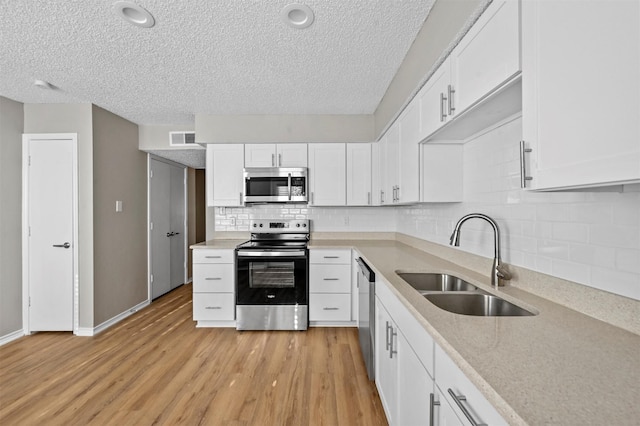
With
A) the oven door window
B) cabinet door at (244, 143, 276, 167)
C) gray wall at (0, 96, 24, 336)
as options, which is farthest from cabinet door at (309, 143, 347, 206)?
gray wall at (0, 96, 24, 336)

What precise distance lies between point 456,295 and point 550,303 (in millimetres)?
374

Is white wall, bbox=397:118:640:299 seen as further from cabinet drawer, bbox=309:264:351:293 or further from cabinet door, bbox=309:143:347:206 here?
cabinet door, bbox=309:143:347:206

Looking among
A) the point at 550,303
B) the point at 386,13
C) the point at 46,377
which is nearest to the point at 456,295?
the point at 550,303

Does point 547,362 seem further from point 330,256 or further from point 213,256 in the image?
point 213,256

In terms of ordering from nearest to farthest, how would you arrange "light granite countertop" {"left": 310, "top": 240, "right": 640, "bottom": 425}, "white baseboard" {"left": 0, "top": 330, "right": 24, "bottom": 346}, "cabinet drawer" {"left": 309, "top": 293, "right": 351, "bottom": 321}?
1. "light granite countertop" {"left": 310, "top": 240, "right": 640, "bottom": 425}
2. "white baseboard" {"left": 0, "top": 330, "right": 24, "bottom": 346}
3. "cabinet drawer" {"left": 309, "top": 293, "right": 351, "bottom": 321}

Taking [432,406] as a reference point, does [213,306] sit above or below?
below

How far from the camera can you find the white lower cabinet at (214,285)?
322cm

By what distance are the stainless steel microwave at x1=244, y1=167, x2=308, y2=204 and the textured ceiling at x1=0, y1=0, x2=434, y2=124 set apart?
29.0 inches

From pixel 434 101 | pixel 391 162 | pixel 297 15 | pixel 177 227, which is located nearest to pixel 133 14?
pixel 297 15

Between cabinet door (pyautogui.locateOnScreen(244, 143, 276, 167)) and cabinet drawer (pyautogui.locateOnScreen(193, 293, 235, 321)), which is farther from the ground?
cabinet door (pyautogui.locateOnScreen(244, 143, 276, 167))

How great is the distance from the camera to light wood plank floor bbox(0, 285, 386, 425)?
1.86m

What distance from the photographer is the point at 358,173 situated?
3539 mm

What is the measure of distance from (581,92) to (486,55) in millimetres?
536

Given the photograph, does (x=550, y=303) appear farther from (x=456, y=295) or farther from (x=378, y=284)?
(x=378, y=284)
